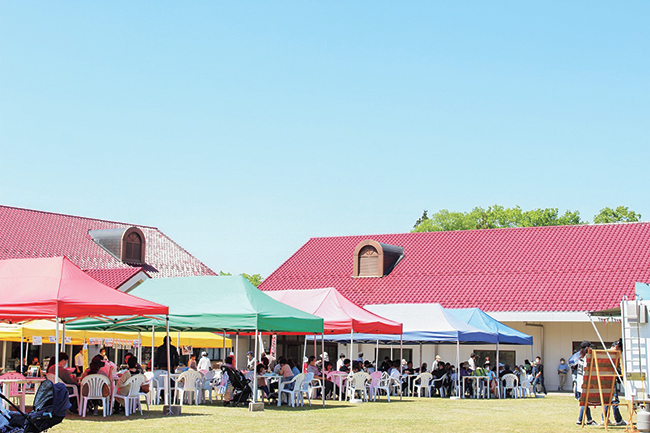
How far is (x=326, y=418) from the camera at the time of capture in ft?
54.0

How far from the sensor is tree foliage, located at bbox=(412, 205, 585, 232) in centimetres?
7144

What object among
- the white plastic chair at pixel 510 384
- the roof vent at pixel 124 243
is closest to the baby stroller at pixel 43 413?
the white plastic chair at pixel 510 384

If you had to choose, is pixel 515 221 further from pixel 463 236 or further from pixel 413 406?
pixel 413 406

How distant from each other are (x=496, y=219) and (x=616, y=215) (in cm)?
1035

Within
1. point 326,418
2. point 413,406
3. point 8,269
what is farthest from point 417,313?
point 8,269

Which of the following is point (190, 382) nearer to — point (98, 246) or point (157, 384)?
point (157, 384)

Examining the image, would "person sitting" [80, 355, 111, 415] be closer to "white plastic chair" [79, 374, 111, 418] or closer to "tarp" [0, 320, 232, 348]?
"white plastic chair" [79, 374, 111, 418]

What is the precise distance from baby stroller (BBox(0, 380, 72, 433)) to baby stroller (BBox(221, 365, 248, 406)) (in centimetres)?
864

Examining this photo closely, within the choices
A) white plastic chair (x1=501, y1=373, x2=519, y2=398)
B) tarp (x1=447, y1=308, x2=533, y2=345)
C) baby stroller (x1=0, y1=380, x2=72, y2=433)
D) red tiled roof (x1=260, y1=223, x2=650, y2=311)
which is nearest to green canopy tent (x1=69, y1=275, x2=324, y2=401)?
baby stroller (x1=0, y1=380, x2=72, y2=433)

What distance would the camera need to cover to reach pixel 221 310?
61.3 feet

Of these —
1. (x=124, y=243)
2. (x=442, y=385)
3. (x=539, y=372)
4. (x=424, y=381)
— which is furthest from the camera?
(x=124, y=243)

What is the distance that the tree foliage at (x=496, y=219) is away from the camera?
7144 centimetres

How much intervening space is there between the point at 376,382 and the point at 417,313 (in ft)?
14.7

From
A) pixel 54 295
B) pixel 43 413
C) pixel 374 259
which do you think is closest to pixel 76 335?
pixel 54 295
